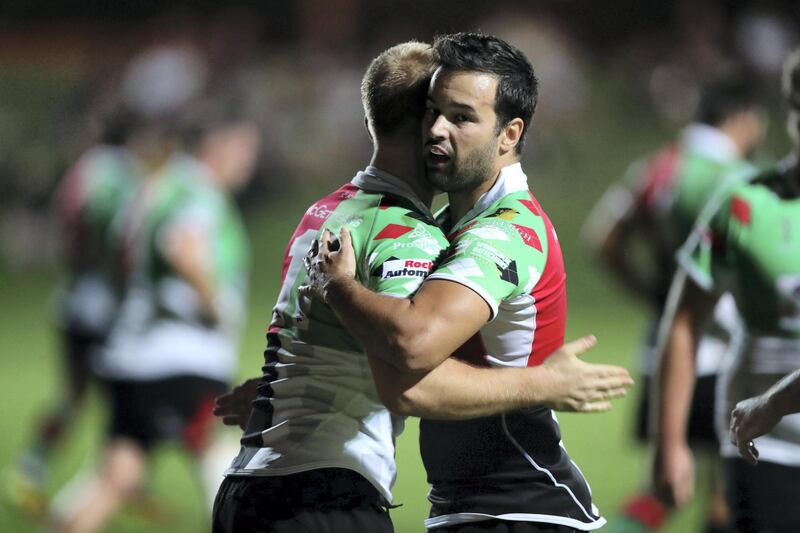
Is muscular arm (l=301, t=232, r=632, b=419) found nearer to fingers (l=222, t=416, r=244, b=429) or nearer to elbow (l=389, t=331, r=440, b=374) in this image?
elbow (l=389, t=331, r=440, b=374)

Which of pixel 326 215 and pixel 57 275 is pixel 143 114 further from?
pixel 326 215

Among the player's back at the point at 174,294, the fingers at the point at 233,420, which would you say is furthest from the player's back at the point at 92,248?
the fingers at the point at 233,420

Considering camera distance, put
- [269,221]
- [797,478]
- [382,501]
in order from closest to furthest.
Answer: [382,501] → [797,478] → [269,221]

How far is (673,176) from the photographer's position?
5.98 m

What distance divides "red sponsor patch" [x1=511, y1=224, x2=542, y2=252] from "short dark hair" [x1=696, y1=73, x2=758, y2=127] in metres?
3.54

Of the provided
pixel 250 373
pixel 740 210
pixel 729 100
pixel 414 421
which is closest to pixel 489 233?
pixel 740 210

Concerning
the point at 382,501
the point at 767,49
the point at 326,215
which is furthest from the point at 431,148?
the point at 767,49

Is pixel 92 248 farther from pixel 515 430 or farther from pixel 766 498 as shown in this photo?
pixel 515 430

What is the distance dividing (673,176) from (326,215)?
11.6 feet

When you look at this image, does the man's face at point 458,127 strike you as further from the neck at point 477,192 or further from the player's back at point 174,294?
the player's back at point 174,294

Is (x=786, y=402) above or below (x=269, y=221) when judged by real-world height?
below

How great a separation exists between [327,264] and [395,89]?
482 millimetres

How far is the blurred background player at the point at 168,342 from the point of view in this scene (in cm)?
565

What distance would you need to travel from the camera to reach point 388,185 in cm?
276
